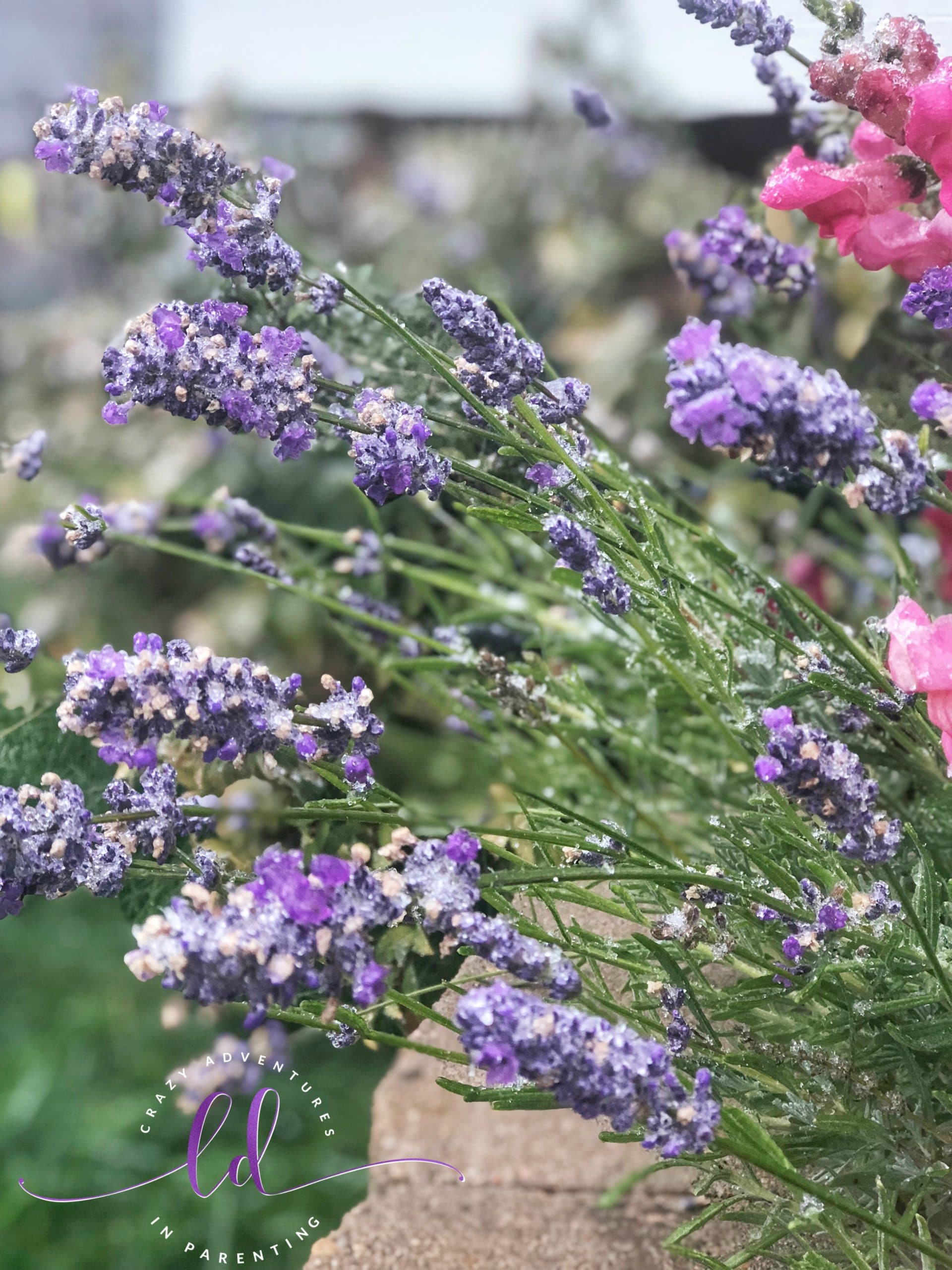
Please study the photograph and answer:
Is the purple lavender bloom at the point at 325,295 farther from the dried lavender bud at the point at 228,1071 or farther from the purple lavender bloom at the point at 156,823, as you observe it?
the dried lavender bud at the point at 228,1071

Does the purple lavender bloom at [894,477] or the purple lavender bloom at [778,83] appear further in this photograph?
the purple lavender bloom at [778,83]

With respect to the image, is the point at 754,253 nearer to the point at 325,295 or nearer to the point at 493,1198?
the point at 325,295

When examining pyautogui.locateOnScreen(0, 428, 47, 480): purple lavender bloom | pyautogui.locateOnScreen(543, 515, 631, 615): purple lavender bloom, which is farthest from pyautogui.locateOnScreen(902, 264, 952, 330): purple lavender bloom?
pyautogui.locateOnScreen(0, 428, 47, 480): purple lavender bloom

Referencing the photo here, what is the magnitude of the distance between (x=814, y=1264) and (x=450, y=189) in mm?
1366

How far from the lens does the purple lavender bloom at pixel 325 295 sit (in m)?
0.32

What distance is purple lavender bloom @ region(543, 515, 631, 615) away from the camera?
274mm

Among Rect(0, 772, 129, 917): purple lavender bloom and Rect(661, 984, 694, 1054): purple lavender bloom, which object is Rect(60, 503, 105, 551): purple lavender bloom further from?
Rect(661, 984, 694, 1054): purple lavender bloom

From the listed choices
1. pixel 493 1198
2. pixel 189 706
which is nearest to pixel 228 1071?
pixel 493 1198

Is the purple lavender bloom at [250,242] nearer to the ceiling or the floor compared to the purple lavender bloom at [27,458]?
nearer to the ceiling

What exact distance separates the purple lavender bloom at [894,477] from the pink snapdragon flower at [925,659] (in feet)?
0.11

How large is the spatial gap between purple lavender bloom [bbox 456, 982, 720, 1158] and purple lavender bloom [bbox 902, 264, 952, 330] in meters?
0.20

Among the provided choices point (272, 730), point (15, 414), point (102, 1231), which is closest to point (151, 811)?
point (272, 730)

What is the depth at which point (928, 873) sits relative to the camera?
285 millimetres

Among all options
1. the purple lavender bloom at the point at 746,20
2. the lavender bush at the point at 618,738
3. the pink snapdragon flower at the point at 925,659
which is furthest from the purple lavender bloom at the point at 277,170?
A: the pink snapdragon flower at the point at 925,659
